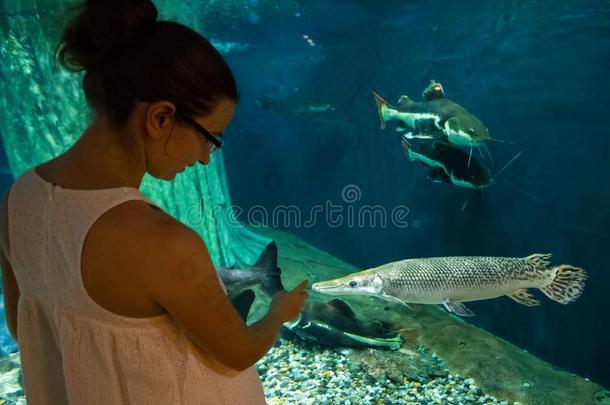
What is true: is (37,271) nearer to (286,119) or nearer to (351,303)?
(351,303)

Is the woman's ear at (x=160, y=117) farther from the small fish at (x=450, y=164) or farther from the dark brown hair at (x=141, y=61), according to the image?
the small fish at (x=450, y=164)

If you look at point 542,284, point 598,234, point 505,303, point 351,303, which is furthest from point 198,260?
point 505,303

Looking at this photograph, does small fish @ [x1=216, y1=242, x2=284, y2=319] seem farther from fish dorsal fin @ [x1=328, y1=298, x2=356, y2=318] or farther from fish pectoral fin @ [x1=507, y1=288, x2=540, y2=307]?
fish pectoral fin @ [x1=507, y1=288, x2=540, y2=307]

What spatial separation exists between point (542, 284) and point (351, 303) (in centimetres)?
264

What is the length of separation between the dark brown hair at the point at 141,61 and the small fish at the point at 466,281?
2918mm

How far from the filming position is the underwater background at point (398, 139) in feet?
18.3

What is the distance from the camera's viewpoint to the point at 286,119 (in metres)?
11.2

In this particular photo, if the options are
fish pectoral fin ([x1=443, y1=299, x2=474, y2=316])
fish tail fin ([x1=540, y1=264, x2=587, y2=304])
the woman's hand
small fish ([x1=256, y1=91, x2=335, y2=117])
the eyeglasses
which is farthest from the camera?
small fish ([x1=256, y1=91, x2=335, y2=117])

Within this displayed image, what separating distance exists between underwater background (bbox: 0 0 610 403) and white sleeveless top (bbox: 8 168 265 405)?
2579mm

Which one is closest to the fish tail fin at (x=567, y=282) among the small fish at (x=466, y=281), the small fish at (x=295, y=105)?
the small fish at (x=466, y=281)

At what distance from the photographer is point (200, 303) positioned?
891 mm

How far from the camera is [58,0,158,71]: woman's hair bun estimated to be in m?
0.92

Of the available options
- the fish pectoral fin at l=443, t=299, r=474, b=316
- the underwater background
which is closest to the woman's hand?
the fish pectoral fin at l=443, t=299, r=474, b=316

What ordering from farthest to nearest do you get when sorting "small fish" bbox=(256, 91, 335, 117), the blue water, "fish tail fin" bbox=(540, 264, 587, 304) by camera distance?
1. "small fish" bbox=(256, 91, 335, 117)
2. the blue water
3. "fish tail fin" bbox=(540, 264, 587, 304)
